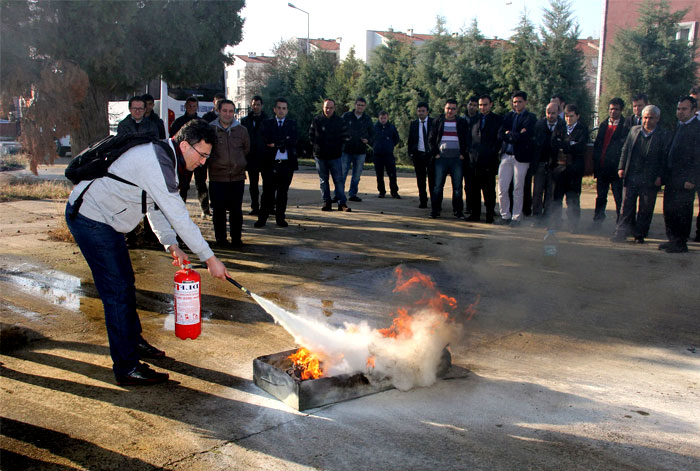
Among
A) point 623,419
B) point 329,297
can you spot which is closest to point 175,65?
point 329,297

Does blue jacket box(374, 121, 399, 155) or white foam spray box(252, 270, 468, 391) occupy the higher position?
blue jacket box(374, 121, 399, 155)

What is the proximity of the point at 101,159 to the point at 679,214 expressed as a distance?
27.0 feet

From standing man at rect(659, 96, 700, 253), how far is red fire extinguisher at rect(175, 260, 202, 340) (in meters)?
7.33

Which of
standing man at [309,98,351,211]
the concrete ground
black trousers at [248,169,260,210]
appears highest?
standing man at [309,98,351,211]

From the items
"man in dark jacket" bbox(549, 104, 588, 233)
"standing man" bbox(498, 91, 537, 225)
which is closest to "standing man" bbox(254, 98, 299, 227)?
"standing man" bbox(498, 91, 537, 225)

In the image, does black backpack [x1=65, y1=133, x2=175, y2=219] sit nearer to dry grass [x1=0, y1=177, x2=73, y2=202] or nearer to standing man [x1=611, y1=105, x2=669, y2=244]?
standing man [x1=611, y1=105, x2=669, y2=244]

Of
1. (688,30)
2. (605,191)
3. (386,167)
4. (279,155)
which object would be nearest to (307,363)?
(279,155)

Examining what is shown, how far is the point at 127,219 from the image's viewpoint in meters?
4.25

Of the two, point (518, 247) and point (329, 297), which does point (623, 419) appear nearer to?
point (329, 297)

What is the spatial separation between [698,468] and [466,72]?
24622 millimetres

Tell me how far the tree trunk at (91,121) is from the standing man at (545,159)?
756cm

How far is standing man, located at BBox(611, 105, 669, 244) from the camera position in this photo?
9.29 metres

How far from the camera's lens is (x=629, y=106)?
22.5m

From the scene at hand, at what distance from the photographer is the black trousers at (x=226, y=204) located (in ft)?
28.6
